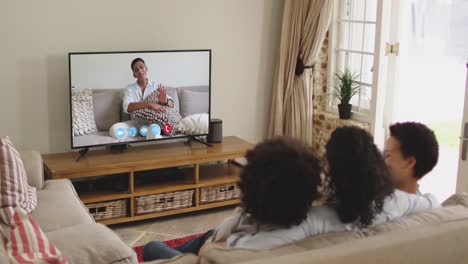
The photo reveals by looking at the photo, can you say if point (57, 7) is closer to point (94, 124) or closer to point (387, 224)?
point (94, 124)

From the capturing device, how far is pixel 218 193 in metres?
4.68

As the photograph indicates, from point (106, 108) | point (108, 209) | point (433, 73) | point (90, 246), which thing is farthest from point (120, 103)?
point (433, 73)

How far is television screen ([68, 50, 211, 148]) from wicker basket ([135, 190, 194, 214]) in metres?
0.45

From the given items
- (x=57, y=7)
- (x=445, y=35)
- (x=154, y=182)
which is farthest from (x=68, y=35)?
(x=445, y=35)

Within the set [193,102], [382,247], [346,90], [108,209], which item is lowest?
[108,209]

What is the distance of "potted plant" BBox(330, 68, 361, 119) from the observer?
4871 mm

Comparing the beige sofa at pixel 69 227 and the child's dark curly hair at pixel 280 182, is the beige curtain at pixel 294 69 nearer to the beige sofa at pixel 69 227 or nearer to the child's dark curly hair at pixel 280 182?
the beige sofa at pixel 69 227

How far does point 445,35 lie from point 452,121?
59 centimetres

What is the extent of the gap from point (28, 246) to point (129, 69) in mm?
2302

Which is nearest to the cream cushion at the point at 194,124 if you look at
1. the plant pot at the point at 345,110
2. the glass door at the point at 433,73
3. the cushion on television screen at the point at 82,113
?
the cushion on television screen at the point at 82,113

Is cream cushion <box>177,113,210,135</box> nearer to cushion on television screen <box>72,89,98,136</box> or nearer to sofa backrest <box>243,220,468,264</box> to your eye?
cushion on television screen <box>72,89,98,136</box>

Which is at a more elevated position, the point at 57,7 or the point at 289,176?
the point at 57,7

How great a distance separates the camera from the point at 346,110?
16.2 feet

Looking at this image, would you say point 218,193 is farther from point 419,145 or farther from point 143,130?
point 419,145
